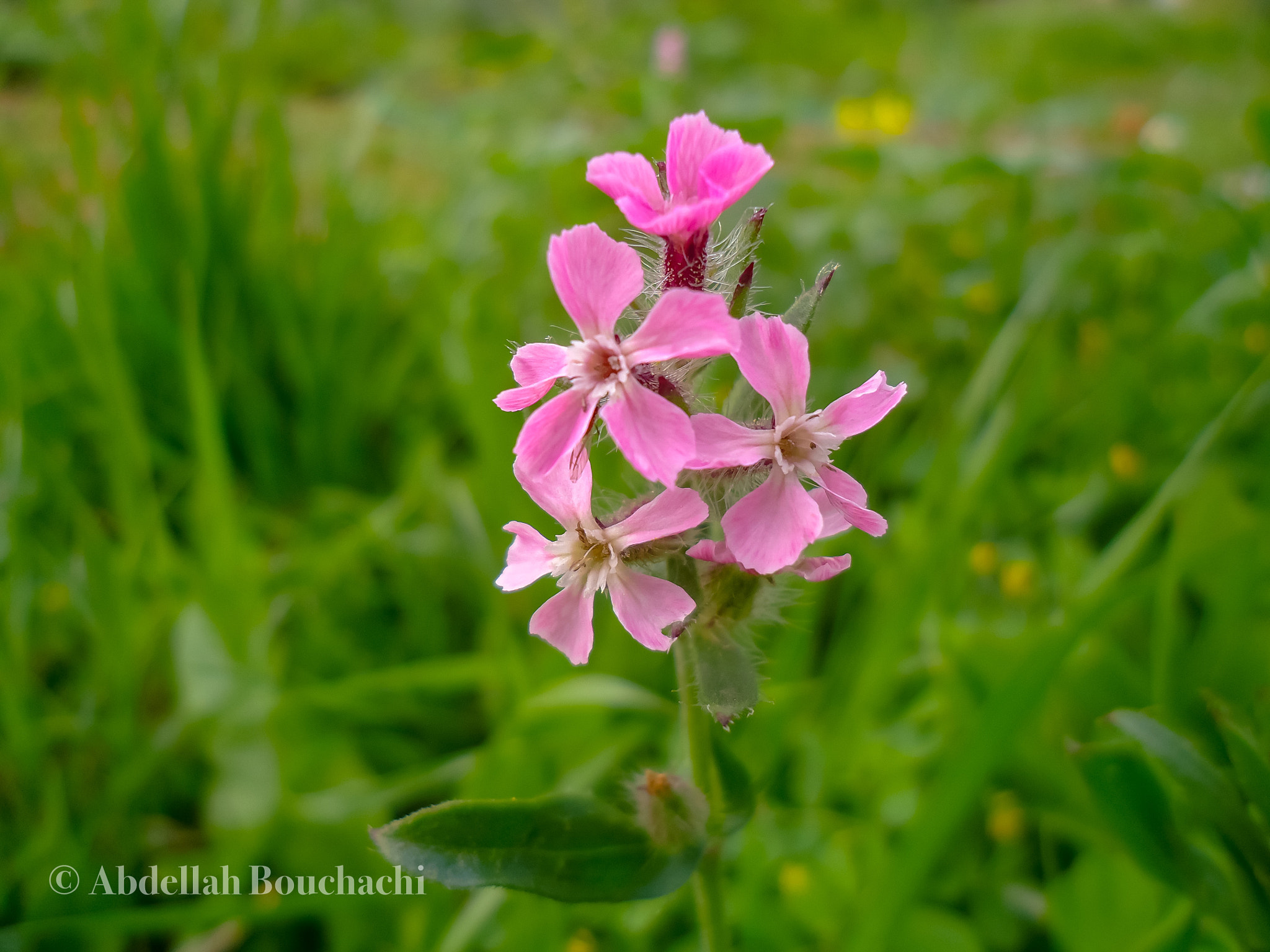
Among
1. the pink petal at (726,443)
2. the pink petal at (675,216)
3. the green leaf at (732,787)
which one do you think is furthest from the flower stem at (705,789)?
the pink petal at (675,216)

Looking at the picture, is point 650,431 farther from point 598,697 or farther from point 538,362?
point 598,697

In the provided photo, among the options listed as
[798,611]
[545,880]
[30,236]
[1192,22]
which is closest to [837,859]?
[798,611]

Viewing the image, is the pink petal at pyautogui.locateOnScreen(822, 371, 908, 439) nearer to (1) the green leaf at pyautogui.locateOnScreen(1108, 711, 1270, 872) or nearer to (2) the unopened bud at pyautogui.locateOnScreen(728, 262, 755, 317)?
(2) the unopened bud at pyautogui.locateOnScreen(728, 262, 755, 317)

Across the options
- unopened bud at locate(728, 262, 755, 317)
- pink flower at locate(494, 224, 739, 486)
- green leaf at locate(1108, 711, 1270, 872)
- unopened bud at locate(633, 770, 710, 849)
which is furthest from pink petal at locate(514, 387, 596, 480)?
green leaf at locate(1108, 711, 1270, 872)

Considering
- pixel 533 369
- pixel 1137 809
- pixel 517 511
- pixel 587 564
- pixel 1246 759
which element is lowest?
pixel 517 511

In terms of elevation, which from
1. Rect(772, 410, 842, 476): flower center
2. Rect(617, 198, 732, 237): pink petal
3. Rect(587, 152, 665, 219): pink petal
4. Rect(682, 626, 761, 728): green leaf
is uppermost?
Rect(587, 152, 665, 219): pink petal

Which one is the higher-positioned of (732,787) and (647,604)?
(647,604)

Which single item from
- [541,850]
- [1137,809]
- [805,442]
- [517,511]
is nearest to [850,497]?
[805,442]
